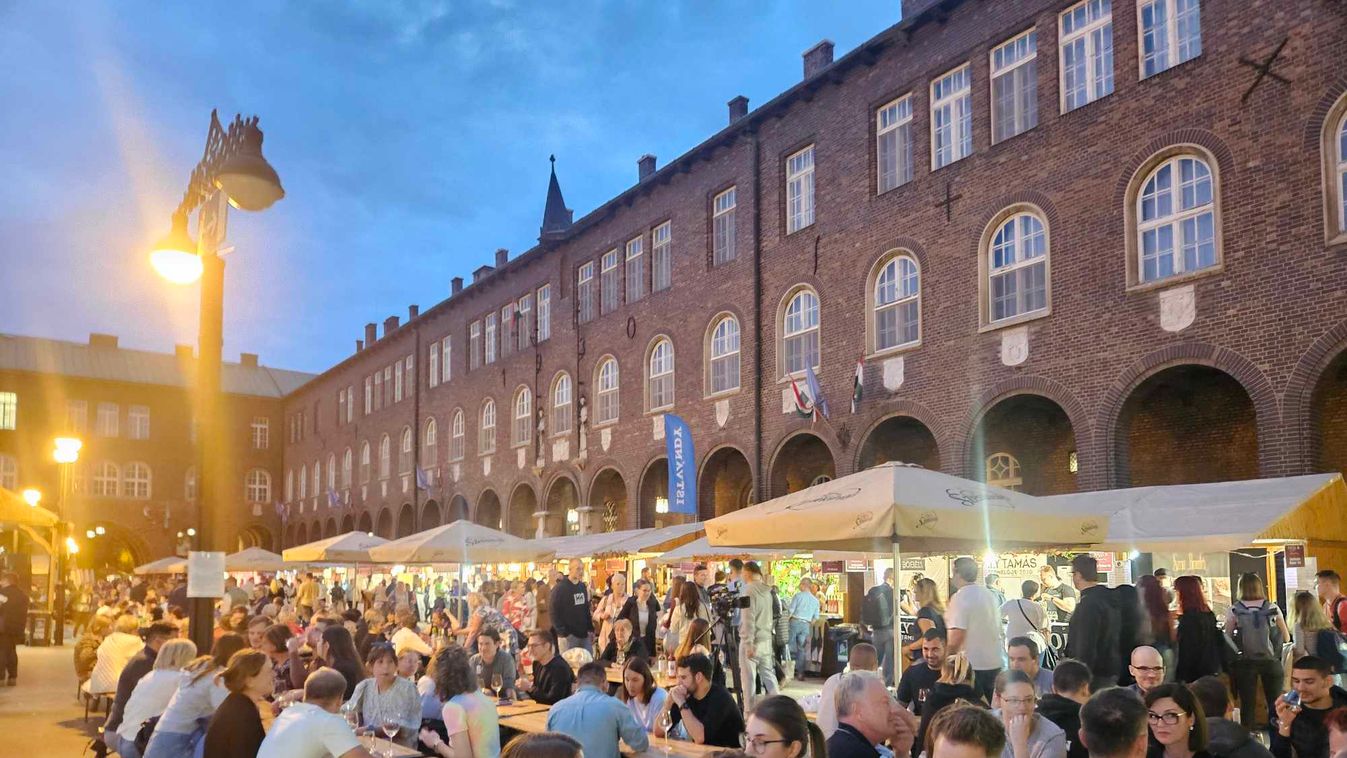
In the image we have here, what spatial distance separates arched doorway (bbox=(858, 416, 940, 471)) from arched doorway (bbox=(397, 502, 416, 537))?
24.9 metres

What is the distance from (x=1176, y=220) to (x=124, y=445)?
5550cm

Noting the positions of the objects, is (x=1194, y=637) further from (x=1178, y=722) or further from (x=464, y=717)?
(x=464, y=717)

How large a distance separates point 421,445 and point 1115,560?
100 feet

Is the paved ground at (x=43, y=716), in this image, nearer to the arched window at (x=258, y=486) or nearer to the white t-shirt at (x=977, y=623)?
the white t-shirt at (x=977, y=623)

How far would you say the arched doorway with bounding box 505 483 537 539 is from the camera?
3606 centimetres

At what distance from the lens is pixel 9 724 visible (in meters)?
14.6

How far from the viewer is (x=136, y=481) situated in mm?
59906

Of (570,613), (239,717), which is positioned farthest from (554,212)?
(239,717)

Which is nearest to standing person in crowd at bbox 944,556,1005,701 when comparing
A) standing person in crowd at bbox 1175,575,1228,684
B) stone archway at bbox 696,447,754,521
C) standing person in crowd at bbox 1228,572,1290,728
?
standing person in crowd at bbox 1175,575,1228,684

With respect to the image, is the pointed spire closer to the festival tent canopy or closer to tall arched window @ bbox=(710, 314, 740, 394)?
tall arched window @ bbox=(710, 314, 740, 394)

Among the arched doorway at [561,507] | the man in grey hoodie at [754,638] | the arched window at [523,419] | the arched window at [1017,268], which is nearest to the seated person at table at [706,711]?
the man in grey hoodie at [754,638]

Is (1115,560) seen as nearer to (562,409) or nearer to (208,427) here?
(208,427)

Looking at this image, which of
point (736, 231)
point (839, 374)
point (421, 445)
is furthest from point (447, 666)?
point (421, 445)

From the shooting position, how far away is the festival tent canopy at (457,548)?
17875 mm
